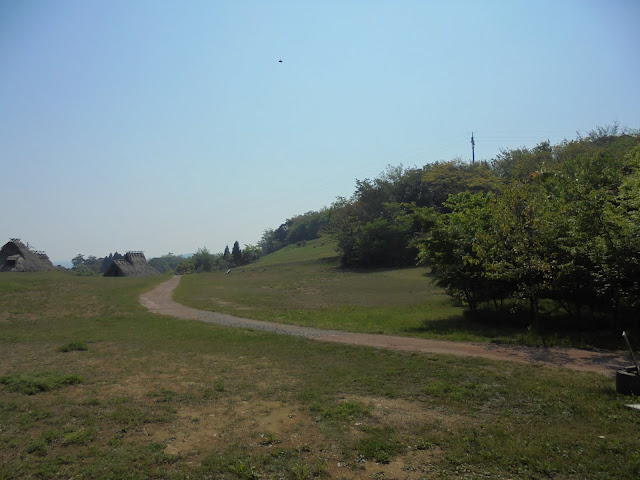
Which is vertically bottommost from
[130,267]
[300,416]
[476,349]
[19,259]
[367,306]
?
[476,349]

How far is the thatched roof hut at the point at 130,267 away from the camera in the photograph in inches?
2201

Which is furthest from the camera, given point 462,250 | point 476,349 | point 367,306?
point 367,306

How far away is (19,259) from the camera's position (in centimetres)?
4594

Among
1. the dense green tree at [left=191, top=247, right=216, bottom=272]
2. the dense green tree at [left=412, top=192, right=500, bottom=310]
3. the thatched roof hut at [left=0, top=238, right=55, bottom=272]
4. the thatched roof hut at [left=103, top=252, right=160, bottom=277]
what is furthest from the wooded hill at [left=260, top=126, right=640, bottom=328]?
the dense green tree at [left=191, top=247, right=216, bottom=272]

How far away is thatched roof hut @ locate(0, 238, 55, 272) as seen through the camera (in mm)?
45312

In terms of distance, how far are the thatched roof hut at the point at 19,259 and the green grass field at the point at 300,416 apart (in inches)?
1522

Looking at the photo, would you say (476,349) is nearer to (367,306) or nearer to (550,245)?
(550,245)

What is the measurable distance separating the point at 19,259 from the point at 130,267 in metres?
13.6

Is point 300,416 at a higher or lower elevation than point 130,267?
lower

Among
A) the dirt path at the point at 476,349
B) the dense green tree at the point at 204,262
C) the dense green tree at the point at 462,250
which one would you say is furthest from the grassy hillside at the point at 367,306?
the dense green tree at the point at 204,262

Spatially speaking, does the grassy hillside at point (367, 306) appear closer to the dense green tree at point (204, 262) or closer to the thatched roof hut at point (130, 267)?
the thatched roof hut at point (130, 267)

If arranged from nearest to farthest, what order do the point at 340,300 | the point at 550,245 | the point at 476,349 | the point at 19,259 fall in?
the point at 476,349
the point at 550,245
the point at 340,300
the point at 19,259

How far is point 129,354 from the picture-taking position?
43.9 ft

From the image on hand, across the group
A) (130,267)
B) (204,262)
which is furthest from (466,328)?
(204,262)
